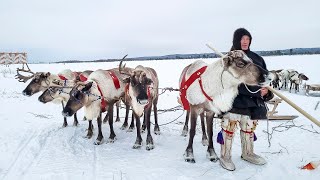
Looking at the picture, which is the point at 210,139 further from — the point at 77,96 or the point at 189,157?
the point at 77,96

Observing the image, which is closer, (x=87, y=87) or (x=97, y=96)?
(x=87, y=87)

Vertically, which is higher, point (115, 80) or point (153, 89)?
point (115, 80)

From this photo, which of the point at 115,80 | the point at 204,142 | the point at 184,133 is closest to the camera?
the point at 204,142

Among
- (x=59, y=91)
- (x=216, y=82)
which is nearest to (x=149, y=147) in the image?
(x=216, y=82)

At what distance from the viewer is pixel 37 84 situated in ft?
26.4

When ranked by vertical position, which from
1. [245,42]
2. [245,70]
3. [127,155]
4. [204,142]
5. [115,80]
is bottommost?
[127,155]

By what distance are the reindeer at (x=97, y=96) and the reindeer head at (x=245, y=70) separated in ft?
10.4

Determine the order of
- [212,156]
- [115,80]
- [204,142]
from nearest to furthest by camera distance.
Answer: [212,156], [204,142], [115,80]

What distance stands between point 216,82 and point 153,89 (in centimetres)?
204

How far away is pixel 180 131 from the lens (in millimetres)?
7570

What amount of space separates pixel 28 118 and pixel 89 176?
505 cm

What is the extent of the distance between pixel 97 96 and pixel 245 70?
3512mm

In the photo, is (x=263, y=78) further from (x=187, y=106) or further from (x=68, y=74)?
(x=68, y=74)

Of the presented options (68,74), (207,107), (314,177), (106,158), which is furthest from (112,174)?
(68,74)
